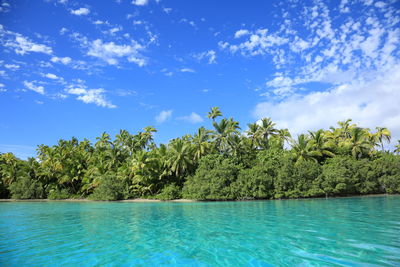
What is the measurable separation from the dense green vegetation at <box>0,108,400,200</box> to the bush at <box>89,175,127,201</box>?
0.15m

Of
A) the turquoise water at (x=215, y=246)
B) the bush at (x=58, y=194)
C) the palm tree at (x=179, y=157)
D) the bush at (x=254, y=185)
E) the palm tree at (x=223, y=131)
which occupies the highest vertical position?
the palm tree at (x=223, y=131)

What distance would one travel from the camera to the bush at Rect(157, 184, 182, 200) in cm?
3733

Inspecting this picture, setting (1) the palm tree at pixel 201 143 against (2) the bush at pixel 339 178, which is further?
(1) the palm tree at pixel 201 143

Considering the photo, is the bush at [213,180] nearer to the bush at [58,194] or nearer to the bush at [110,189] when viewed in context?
the bush at [110,189]

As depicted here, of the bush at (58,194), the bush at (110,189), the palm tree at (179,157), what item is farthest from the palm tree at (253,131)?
the bush at (58,194)

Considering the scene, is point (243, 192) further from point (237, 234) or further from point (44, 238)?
point (44, 238)

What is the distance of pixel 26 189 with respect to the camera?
45781mm

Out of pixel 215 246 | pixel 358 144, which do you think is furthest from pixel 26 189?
pixel 358 144

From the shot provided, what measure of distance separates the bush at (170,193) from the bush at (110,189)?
682 centimetres

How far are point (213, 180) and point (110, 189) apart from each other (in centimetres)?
1710

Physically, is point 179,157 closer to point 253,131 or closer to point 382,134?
point 253,131

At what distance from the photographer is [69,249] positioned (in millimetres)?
8086

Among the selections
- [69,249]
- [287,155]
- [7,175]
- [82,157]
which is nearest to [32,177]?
[7,175]

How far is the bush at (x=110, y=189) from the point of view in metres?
39.9
